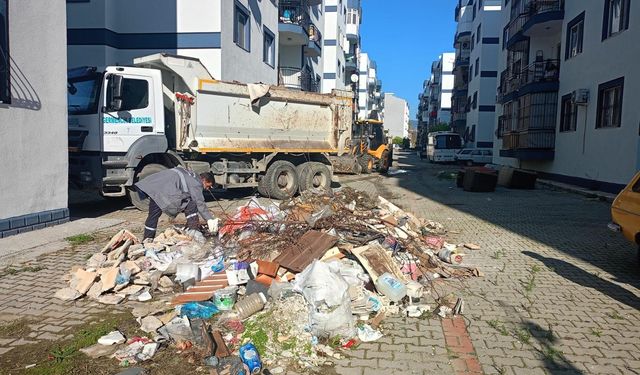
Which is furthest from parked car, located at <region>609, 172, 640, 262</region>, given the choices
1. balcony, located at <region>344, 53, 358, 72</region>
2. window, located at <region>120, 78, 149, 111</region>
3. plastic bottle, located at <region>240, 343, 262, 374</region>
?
balcony, located at <region>344, 53, 358, 72</region>

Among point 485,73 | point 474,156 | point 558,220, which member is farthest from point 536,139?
point 485,73

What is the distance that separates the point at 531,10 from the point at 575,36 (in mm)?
4073

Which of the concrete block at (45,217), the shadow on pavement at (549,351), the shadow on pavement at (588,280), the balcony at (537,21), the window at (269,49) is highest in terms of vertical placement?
the balcony at (537,21)

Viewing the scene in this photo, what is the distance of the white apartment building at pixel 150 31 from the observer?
48.3 feet

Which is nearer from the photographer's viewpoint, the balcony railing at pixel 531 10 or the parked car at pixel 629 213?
the parked car at pixel 629 213

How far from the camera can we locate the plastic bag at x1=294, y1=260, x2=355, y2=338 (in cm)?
409

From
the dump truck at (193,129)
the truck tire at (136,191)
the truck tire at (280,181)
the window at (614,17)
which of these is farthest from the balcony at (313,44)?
the truck tire at (136,191)

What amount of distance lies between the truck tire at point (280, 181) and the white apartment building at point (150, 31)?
14.4 ft

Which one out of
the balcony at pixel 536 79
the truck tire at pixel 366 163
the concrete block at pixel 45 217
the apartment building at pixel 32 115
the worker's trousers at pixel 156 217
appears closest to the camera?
the worker's trousers at pixel 156 217

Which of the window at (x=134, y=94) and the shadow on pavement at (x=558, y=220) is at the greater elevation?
the window at (x=134, y=94)

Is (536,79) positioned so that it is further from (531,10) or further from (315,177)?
(315,177)

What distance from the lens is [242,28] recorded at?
17594 mm

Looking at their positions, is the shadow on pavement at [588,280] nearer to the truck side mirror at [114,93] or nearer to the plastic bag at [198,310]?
the plastic bag at [198,310]

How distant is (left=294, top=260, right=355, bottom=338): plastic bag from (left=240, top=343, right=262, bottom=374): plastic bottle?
63 cm
